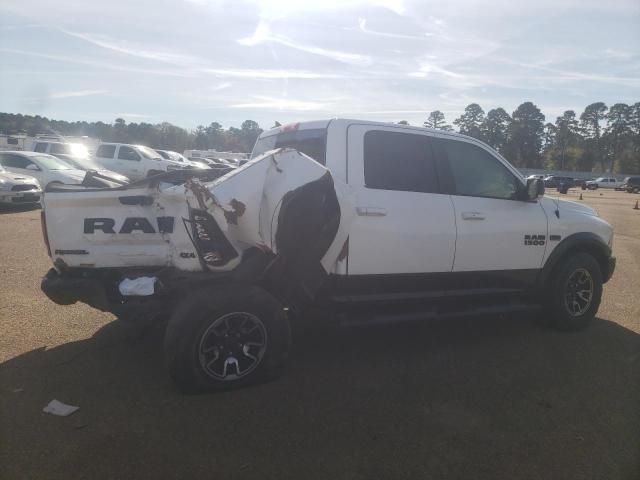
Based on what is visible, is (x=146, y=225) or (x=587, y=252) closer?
(x=146, y=225)

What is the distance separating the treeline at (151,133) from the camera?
62513mm

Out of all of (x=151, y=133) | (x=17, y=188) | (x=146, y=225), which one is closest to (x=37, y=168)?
(x=17, y=188)

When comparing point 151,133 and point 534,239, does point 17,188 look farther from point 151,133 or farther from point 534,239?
point 151,133

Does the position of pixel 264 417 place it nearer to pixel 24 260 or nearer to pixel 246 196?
pixel 246 196

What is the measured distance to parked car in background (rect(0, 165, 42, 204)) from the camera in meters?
12.7

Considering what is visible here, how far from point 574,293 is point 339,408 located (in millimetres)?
3200

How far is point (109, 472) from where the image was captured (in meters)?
2.51

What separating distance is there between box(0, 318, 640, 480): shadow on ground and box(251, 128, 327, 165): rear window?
1.78 meters

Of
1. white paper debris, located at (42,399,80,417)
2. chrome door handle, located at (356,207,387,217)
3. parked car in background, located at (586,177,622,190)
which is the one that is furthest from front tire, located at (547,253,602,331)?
parked car in background, located at (586,177,622,190)

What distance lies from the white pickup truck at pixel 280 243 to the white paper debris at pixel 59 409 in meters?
0.68

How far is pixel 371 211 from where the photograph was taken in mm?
3812

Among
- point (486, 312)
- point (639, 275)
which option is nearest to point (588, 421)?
point (486, 312)

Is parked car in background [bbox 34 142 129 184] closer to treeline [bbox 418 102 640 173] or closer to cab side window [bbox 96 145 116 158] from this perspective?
cab side window [bbox 96 145 116 158]

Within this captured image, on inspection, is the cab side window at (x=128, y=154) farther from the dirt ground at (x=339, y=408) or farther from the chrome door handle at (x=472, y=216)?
the chrome door handle at (x=472, y=216)
